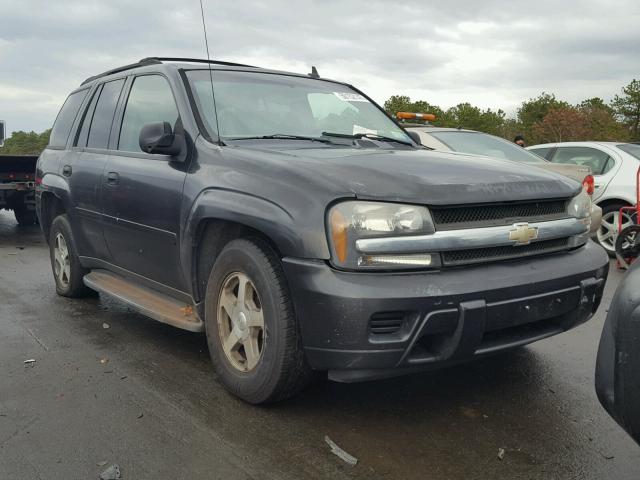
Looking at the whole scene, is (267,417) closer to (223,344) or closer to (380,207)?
(223,344)

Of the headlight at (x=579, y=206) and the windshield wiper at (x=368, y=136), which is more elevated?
the windshield wiper at (x=368, y=136)

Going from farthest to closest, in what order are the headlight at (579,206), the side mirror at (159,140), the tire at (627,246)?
the tire at (627,246) → the side mirror at (159,140) → the headlight at (579,206)

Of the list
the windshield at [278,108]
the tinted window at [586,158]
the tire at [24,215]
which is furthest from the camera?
the tire at [24,215]

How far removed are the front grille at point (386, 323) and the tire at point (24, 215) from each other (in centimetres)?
1086

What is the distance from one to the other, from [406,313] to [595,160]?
7.38m

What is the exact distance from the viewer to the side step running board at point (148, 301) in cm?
362

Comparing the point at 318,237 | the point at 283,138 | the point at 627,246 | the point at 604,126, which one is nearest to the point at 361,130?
the point at 283,138

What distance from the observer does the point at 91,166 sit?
4.72 meters

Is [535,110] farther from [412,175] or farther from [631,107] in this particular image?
[412,175]

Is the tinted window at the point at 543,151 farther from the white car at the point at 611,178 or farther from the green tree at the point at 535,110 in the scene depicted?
the green tree at the point at 535,110

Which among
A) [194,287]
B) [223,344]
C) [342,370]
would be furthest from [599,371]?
[194,287]

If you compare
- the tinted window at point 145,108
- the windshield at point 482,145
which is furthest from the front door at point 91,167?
the windshield at point 482,145

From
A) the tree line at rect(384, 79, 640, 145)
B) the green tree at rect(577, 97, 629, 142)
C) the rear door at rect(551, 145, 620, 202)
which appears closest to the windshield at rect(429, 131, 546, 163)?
the rear door at rect(551, 145, 620, 202)

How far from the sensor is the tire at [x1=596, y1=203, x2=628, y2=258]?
8.42 meters
